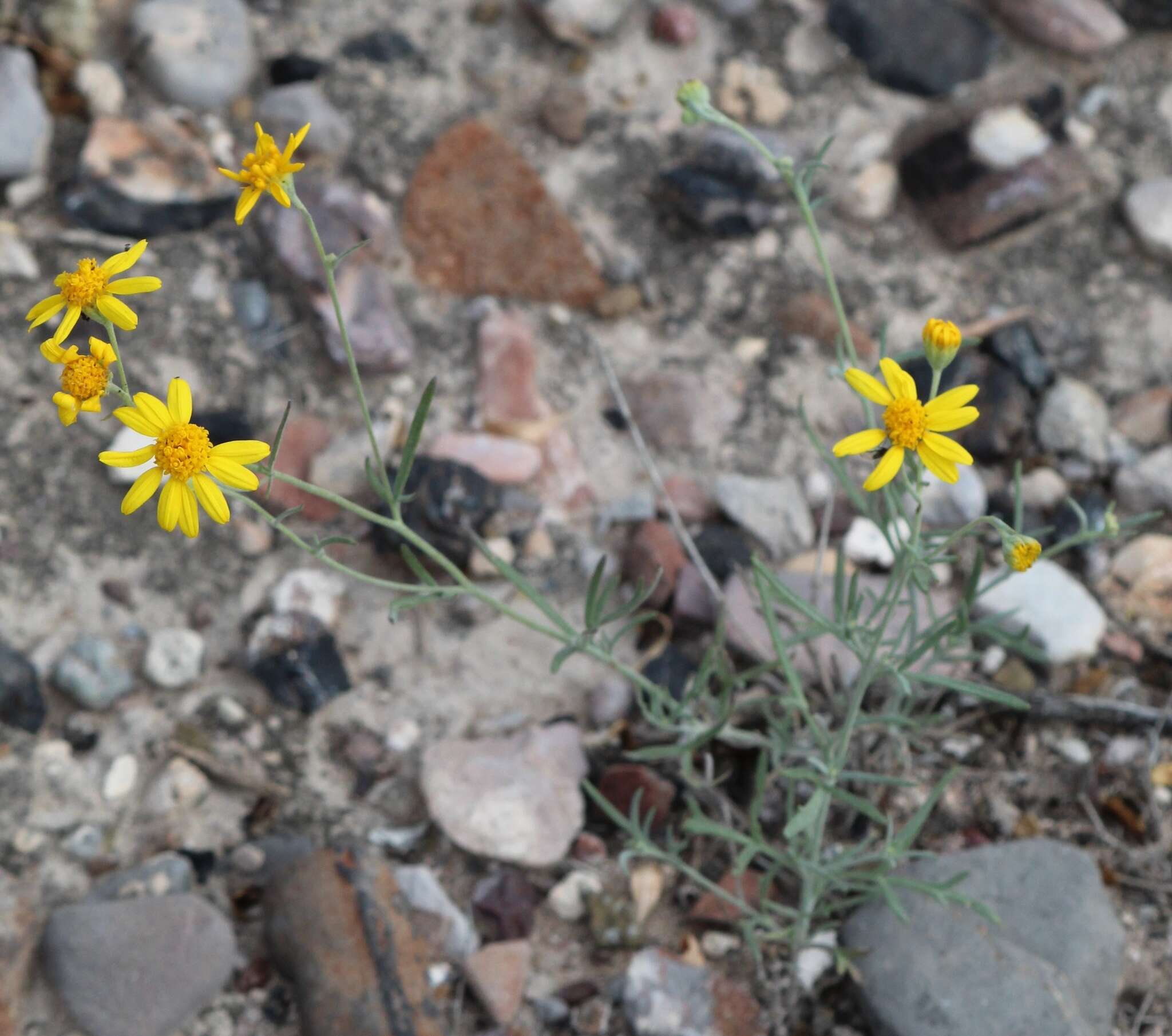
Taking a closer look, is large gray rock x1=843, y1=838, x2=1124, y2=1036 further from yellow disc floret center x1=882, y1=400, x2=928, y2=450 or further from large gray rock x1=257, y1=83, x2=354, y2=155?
large gray rock x1=257, y1=83, x2=354, y2=155

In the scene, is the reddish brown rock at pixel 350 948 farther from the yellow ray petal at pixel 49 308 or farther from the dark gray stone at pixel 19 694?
the yellow ray petal at pixel 49 308

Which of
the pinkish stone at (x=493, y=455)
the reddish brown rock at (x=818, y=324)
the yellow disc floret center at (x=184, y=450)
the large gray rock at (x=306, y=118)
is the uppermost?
the yellow disc floret center at (x=184, y=450)

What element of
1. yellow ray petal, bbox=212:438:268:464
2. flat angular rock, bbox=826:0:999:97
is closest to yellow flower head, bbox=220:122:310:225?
yellow ray petal, bbox=212:438:268:464

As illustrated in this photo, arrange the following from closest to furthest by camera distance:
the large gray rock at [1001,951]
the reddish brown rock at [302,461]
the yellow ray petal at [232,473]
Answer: the yellow ray petal at [232,473]
the large gray rock at [1001,951]
the reddish brown rock at [302,461]

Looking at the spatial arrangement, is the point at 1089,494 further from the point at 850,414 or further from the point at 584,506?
the point at 584,506

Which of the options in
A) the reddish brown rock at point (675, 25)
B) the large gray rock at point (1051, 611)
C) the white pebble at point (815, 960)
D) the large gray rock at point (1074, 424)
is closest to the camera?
the white pebble at point (815, 960)

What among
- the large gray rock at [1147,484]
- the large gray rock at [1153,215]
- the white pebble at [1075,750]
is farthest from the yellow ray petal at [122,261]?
the large gray rock at [1153,215]
